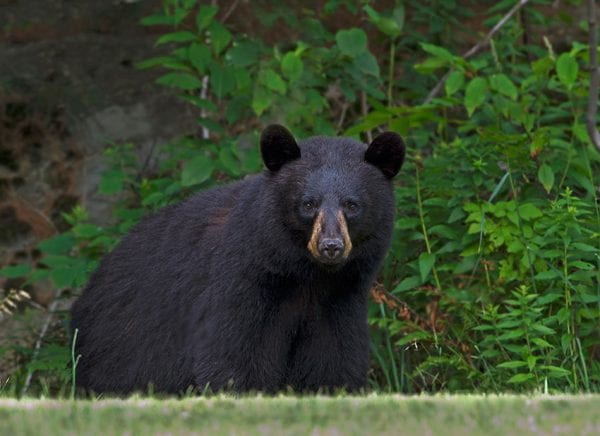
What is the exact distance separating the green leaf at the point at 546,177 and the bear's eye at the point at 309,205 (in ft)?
6.62

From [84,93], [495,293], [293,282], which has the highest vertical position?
[84,93]

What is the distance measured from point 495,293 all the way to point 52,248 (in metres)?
2.76

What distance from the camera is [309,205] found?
638 cm

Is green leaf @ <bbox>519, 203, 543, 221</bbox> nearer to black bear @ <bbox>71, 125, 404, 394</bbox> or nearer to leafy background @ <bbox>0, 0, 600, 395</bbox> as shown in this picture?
leafy background @ <bbox>0, 0, 600, 395</bbox>

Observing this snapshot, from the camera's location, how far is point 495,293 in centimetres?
825

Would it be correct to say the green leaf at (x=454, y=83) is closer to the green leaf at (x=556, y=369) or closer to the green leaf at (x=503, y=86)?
the green leaf at (x=503, y=86)

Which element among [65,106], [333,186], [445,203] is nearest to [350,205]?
[333,186]

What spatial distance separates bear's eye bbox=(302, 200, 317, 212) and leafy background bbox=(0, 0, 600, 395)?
156cm

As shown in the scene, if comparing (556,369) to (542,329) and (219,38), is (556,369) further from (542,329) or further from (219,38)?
(219,38)

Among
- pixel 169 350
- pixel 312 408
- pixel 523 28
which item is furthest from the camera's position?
pixel 523 28

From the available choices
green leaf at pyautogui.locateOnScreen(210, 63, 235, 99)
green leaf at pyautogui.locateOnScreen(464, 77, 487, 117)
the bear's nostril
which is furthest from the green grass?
green leaf at pyautogui.locateOnScreen(210, 63, 235, 99)

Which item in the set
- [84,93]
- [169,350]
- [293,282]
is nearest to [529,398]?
[293,282]

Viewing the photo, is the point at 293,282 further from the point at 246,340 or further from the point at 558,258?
the point at 558,258

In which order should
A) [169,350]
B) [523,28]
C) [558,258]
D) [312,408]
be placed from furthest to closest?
[523,28], [558,258], [169,350], [312,408]
